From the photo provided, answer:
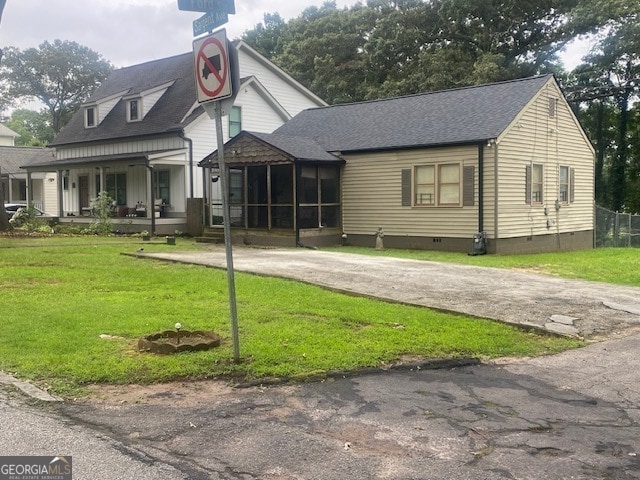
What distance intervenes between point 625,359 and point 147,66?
100 ft

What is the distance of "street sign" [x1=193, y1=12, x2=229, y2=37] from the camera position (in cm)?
599

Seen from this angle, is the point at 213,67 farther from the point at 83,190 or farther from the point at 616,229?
the point at 83,190

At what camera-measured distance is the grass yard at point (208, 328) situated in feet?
19.9

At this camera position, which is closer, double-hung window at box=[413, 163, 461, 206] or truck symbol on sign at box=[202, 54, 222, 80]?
truck symbol on sign at box=[202, 54, 222, 80]

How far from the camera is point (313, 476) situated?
3.85m

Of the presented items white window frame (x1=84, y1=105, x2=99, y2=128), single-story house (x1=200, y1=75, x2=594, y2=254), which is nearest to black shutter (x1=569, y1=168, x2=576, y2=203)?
single-story house (x1=200, y1=75, x2=594, y2=254)

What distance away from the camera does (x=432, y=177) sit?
20.2 meters

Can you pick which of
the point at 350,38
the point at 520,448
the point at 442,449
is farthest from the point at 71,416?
the point at 350,38

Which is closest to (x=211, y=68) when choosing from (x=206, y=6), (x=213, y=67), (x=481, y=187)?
(x=213, y=67)

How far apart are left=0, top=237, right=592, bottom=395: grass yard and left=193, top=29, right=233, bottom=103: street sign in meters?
2.58

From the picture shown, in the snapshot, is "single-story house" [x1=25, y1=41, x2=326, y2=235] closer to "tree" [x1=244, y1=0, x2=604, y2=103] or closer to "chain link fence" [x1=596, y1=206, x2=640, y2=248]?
"tree" [x1=244, y1=0, x2=604, y2=103]

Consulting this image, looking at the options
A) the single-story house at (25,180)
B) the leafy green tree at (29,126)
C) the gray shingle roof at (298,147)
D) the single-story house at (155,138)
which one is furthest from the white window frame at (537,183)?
the leafy green tree at (29,126)

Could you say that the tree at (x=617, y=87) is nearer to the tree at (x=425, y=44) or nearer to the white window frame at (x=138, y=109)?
the tree at (x=425, y=44)

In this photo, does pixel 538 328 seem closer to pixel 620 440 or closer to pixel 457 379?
pixel 457 379
